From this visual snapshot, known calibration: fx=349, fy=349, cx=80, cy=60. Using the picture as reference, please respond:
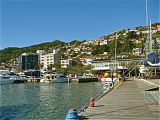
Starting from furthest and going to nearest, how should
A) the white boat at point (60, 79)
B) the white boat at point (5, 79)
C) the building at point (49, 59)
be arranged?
the building at point (49, 59) → the white boat at point (5, 79) → the white boat at point (60, 79)

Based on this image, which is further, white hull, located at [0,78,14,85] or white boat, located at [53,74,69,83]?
white hull, located at [0,78,14,85]

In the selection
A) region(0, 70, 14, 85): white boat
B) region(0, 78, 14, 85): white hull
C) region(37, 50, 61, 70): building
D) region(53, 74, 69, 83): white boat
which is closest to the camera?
region(53, 74, 69, 83): white boat

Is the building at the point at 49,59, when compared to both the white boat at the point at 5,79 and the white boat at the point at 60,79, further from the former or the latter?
the white boat at the point at 60,79

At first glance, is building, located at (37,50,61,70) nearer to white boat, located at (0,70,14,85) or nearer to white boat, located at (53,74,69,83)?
white boat, located at (0,70,14,85)

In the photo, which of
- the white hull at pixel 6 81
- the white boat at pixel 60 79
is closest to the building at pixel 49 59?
the white hull at pixel 6 81

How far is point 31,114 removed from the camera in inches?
950

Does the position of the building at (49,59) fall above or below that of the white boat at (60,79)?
above

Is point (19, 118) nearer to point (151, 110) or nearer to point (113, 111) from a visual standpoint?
point (113, 111)

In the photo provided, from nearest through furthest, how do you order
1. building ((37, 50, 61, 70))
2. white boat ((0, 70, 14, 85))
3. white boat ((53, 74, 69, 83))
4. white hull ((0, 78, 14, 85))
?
white boat ((53, 74, 69, 83)) < white hull ((0, 78, 14, 85)) < white boat ((0, 70, 14, 85)) < building ((37, 50, 61, 70))

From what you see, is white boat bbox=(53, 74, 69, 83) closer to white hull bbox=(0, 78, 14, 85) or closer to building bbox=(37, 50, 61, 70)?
white hull bbox=(0, 78, 14, 85)

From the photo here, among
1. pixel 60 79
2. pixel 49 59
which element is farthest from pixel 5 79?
pixel 49 59

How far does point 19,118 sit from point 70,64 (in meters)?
146

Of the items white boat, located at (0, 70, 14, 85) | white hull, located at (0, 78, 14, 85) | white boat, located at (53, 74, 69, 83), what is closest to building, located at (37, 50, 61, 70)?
white boat, located at (0, 70, 14, 85)

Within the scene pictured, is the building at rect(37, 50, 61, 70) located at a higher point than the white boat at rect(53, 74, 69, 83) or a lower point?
higher
